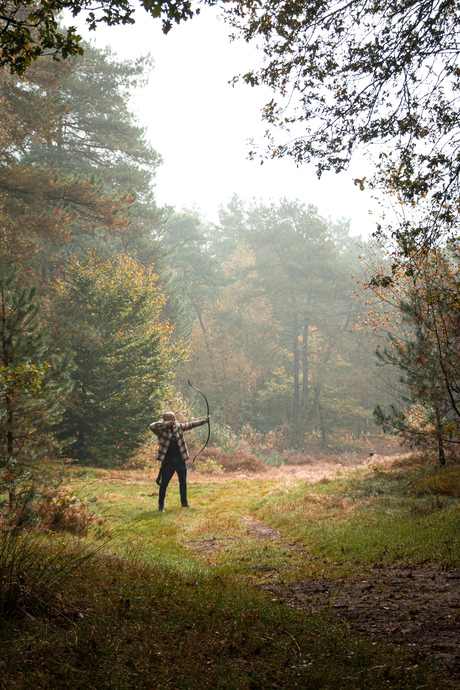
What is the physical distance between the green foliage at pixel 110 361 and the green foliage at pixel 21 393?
393 inches

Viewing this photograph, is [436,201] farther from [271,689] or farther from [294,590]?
[271,689]

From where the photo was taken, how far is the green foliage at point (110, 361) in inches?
762

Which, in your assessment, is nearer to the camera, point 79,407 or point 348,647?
point 348,647

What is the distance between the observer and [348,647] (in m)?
3.41

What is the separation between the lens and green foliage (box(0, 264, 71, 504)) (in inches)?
298

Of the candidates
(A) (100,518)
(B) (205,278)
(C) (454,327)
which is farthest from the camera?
(B) (205,278)

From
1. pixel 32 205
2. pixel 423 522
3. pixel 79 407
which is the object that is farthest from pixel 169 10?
pixel 79 407

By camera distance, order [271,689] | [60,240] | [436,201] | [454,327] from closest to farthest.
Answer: [271,689]
[436,201]
[454,327]
[60,240]

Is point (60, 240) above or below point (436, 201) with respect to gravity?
above

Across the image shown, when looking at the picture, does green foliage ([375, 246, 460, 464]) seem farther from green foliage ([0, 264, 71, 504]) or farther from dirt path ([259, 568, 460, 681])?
green foliage ([0, 264, 71, 504])

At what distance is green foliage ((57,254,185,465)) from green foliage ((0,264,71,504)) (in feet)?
32.8

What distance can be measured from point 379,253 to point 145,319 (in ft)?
142

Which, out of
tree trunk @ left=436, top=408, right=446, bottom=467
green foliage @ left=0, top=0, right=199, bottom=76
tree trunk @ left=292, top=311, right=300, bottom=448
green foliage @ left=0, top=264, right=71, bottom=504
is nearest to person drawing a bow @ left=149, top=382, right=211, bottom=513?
green foliage @ left=0, top=264, right=71, bottom=504

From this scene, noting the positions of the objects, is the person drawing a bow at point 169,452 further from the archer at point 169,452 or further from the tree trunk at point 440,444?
the tree trunk at point 440,444
